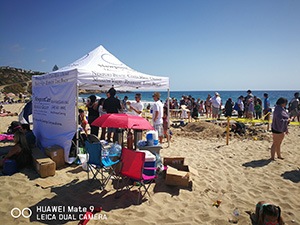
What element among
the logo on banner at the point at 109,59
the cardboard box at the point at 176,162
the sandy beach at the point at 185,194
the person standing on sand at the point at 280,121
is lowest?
the sandy beach at the point at 185,194

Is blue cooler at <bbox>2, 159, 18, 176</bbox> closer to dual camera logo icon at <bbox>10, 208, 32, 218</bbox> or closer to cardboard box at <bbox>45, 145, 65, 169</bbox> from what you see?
cardboard box at <bbox>45, 145, 65, 169</bbox>

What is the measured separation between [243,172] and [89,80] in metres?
4.44

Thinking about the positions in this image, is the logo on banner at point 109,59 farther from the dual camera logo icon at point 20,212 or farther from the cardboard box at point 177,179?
the dual camera logo icon at point 20,212

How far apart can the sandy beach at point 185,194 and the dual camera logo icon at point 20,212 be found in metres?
0.05

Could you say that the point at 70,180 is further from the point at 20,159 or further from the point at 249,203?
the point at 249,203

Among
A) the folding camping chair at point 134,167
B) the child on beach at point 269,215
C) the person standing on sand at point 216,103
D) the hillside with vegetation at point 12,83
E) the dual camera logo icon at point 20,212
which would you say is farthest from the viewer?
the hillside with vegetation at point 12,83

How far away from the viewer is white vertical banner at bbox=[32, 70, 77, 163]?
17.3ft

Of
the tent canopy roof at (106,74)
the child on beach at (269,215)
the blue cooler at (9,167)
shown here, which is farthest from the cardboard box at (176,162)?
the blue cooler at (9,167)

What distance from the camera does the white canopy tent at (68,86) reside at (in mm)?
5266

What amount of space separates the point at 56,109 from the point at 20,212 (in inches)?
125

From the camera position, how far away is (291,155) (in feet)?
20.5

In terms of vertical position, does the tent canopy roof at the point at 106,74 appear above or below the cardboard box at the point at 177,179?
above

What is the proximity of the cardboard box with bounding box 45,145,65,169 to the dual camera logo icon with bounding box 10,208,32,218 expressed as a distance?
6.05ft

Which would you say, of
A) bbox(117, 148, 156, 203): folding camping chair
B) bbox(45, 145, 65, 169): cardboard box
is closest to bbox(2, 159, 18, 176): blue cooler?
bbox(45, 145, 65, 169): cardboard box
